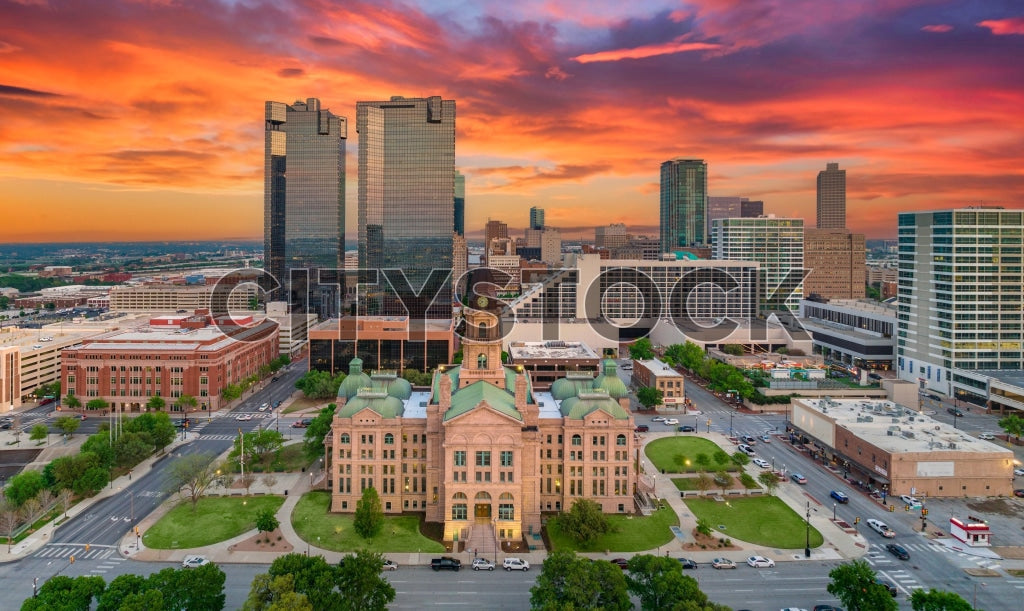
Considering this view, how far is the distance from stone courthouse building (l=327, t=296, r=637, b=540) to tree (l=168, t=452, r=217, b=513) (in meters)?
19.3

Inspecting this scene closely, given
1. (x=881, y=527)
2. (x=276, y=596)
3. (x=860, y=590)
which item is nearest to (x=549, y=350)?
(x=881, y=527)

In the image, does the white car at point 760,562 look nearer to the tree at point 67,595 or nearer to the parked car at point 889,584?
the parked car at point 889,584

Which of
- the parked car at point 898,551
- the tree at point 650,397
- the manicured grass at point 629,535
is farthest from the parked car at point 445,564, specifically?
the tree at point 650,397

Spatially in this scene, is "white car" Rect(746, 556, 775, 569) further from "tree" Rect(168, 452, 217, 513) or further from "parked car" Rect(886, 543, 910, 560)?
"tree" Rect(168, 452, 217, 513)

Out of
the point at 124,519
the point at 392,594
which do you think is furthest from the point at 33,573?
the point at 392,594

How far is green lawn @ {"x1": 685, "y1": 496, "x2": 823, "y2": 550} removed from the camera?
80250 mm

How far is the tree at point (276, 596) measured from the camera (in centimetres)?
5556

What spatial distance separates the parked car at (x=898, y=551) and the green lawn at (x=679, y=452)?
25334mm

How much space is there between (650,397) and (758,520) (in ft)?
183

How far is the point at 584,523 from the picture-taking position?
77.2m

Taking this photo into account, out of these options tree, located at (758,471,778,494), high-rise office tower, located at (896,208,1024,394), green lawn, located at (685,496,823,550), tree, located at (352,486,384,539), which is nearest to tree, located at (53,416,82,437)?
tree, located at (352,486,384,539)

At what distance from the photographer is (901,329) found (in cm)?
16638

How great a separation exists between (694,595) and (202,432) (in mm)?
101735

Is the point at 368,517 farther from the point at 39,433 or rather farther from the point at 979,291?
the point at 979,291
